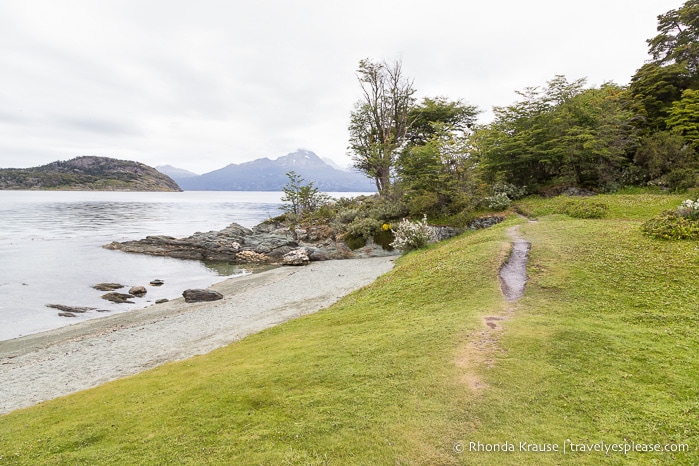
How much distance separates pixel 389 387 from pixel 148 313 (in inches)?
653

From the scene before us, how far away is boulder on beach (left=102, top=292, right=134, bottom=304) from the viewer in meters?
21.2

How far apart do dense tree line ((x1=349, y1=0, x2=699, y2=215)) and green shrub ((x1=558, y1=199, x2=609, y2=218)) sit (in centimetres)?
565

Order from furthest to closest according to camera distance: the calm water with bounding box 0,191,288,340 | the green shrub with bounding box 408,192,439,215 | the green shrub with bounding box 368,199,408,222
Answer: the green shrub with bounding box 368,199,408,222, the green shrub with bounding box 408,192,439,215, the calm water with bounding box 0,191,288,340

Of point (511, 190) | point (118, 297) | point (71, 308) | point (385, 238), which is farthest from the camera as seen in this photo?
point (511, 190)

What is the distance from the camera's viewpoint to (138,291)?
22641 millimetres

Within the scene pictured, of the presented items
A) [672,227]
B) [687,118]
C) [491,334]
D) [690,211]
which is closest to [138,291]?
[491,334]

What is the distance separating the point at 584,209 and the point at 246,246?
29291 mm

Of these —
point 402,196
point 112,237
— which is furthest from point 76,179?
point 402,196

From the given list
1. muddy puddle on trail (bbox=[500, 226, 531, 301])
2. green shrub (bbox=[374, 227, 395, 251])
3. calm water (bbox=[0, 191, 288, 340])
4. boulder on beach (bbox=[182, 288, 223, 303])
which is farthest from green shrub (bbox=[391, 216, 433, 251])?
calm water (bbox=[0, 191, 288, 340])

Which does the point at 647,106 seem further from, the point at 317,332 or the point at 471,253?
the point at 317,332

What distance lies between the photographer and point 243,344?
11.2m

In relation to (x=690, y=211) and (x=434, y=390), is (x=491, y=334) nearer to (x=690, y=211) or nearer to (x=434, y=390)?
(x=434, y=390)

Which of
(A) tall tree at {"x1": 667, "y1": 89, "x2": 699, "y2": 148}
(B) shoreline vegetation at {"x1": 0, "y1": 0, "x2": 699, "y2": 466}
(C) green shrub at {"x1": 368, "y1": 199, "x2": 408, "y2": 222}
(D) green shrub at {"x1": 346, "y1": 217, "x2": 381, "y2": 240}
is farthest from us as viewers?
(C) green shrub at {"x1": 368, "y1": 199, "x2": 408, "y2": 222}

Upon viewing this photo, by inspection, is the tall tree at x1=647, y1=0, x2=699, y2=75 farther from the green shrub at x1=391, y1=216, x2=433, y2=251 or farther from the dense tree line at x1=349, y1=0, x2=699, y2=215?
the green shrub at x1=391, y1=216, x2=433, y2=251
